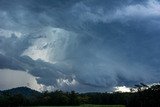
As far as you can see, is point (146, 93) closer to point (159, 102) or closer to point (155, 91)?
point (155, 91)

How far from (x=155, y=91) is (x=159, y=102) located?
15492mm

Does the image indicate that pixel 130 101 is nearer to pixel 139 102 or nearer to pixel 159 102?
pixel 139 102

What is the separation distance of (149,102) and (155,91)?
1241 cm

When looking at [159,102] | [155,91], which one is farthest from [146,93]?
[159,102]

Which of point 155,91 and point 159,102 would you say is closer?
point 159,102

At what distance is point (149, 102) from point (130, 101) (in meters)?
12.8

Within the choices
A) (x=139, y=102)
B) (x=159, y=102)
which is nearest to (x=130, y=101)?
(x=139, y=102)

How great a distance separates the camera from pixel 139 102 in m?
172

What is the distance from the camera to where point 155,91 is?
588ft

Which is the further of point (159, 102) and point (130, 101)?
point (130, 101)

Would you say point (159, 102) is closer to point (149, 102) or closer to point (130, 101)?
point (149, 102)

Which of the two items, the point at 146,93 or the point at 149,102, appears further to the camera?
the point at 146,93

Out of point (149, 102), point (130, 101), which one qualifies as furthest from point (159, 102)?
point (130, 101)

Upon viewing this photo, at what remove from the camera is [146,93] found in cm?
18025
